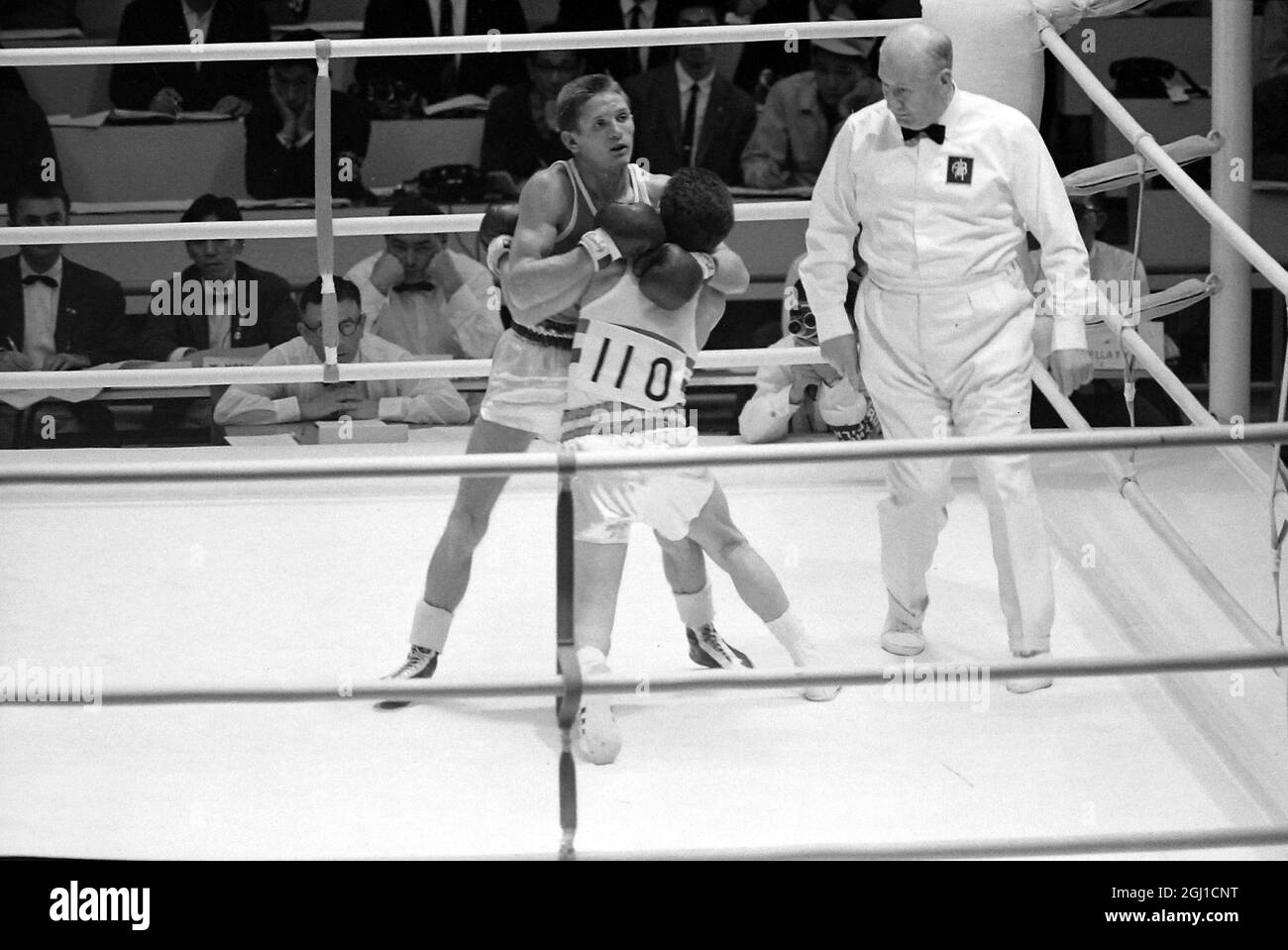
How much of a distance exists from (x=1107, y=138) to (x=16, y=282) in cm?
346

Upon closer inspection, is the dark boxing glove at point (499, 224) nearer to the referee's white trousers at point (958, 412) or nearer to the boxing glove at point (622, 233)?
the boxing glove at point (622, 233)

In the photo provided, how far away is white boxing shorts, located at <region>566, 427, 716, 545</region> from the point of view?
2793mm

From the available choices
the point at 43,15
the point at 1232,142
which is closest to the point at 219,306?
the point at 43,15

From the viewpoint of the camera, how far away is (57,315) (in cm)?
508

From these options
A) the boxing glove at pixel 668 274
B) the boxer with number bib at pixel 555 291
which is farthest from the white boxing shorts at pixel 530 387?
the boxing glove at pixel 668 274

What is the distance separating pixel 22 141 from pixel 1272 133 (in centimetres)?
411

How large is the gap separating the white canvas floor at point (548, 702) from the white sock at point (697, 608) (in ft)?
0.33

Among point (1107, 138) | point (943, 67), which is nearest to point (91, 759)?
point (943, 67)

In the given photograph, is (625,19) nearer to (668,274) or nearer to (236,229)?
(236,229)

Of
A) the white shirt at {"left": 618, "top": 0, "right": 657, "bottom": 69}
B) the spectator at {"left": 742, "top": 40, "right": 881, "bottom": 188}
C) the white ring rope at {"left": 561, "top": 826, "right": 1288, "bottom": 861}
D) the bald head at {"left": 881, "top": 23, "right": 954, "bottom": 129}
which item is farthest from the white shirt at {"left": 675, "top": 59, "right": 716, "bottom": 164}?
the white ring rope at {"left": 561, "top": 826, "right": 1288, "bottom": 861}

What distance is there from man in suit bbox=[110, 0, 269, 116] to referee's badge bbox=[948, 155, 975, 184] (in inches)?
126

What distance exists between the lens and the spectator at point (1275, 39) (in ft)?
19.5
